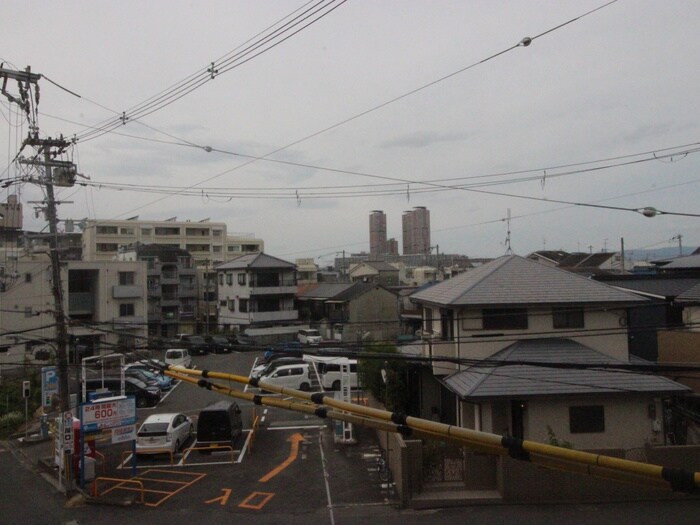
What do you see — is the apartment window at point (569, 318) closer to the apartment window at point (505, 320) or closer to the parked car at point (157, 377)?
the apartment window at point (505, 320)

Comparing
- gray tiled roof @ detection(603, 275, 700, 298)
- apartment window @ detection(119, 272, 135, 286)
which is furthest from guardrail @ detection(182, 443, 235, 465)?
apartment window @ detection(119, 272, 135, 286)

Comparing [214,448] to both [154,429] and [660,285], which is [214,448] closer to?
[154,429]

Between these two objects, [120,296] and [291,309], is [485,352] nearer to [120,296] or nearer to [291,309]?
[120,296]

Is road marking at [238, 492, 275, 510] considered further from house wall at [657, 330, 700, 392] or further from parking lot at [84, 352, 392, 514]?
house wall at [657, 330, 700, 392]

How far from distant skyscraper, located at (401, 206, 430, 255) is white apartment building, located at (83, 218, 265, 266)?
138 ft

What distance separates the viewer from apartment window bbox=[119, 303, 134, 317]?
3747 cm

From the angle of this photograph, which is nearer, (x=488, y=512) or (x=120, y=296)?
(x=488, y=512)

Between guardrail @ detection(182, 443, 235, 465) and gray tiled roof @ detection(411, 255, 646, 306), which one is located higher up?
gray tiled roof @ detection(411, 255, 646, 306)

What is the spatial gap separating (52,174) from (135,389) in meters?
11.4

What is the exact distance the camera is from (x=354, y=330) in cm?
4050

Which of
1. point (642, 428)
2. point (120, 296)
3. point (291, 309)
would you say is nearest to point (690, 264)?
point (642, 428)

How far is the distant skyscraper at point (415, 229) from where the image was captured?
106319 mm

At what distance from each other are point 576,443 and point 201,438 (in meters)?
10.1

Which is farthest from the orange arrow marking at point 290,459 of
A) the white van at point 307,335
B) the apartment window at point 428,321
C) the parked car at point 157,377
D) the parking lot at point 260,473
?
the white van at point 307,335
